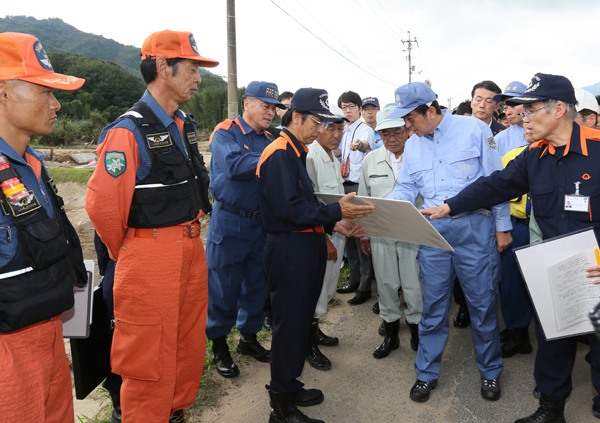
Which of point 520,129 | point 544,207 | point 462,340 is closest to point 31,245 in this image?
point 544,207

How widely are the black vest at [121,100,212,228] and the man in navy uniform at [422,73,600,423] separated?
1.98 meters

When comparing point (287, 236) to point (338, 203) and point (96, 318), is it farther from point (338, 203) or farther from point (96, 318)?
point (96, 318)

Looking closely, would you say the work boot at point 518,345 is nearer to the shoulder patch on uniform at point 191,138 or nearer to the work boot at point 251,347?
the work boot at point 251,347

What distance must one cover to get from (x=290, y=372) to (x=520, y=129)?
→ 12.0 feet

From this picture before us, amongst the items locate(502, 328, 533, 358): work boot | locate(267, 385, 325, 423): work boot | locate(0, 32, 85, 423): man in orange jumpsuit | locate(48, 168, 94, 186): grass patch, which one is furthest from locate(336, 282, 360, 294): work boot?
locate(48, 168, 94, 186): grass patch

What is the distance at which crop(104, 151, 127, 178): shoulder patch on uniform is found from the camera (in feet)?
Result: 6.84

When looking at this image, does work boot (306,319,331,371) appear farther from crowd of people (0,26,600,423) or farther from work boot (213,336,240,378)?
work boot (213,336,240,378)

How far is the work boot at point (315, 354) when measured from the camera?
11.6 ft

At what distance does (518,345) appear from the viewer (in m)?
3.72

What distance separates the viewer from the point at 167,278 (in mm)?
2244

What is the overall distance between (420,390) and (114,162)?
8.83ft

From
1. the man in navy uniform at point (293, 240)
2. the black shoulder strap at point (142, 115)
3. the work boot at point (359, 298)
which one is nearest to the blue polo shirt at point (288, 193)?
the man in navy uniform at point (293, 240)

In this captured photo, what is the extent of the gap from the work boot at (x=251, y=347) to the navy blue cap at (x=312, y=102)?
7.32 feet

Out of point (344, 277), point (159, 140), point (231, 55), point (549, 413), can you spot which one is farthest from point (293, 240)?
point (231, 55)
